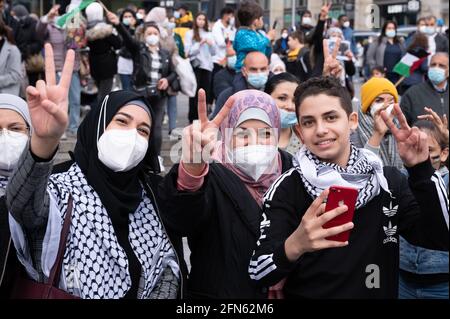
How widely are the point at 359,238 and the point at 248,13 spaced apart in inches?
186

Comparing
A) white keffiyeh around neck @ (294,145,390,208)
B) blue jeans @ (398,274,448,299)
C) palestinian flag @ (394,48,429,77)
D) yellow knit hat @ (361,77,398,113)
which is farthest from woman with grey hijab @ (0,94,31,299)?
palestinian flag @ (394,48,429,77)

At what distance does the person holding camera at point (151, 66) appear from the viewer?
8.48 meters

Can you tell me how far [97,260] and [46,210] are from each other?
0.27m

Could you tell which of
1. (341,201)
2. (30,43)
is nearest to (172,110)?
(30,43)

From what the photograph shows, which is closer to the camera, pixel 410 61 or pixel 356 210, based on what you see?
pixel 356 210

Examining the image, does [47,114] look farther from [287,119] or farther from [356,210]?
[287,119]

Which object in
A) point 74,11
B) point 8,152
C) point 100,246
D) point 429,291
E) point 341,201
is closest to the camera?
point 341,201

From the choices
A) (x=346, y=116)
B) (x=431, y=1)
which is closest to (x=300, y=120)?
(x=346, y=116)

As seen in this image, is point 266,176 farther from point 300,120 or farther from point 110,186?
point 110,186

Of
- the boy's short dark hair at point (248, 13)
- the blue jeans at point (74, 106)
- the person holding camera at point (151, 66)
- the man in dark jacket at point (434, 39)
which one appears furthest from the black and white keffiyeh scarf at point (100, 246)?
the man in dark jacket at point (434, 39)

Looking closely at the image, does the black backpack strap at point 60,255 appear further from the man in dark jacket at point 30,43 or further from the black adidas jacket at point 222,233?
the man in dark jacket at point 30,43

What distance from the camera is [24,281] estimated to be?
9.48ft

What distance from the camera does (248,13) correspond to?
720cm

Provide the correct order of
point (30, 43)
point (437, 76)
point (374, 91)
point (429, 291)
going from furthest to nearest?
point (30, 43), point (437, 76), point (374, 91), point (429, 291)
